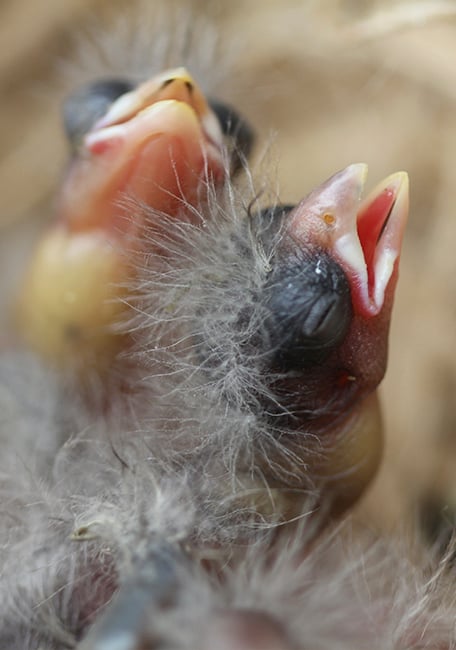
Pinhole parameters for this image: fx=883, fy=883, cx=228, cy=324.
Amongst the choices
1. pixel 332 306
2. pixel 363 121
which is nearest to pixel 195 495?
pixel 332 306

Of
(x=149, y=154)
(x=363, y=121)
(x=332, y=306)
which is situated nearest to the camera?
(x=332, y=306)

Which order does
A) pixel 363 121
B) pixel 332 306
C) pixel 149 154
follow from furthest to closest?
pixel 363 121 → pixel 149 154 → pixel 332 306

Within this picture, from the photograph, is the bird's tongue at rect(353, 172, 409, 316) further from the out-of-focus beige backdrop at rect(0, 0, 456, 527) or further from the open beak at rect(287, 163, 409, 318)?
the out-of-focus beige backdrop at rect(0, 0, 456, 527)

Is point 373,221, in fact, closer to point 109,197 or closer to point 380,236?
point 380,236

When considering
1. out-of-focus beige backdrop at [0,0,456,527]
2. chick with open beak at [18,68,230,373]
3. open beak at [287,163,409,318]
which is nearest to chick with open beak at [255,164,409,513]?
open beak at [287,163,409,318]

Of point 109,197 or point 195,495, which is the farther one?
point 109,197

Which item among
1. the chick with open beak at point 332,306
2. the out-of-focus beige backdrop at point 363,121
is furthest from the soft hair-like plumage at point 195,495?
the out-of-focus beige backdrop at point 363,121

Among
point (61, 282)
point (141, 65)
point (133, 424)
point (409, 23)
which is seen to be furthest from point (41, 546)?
point (409, 23)
